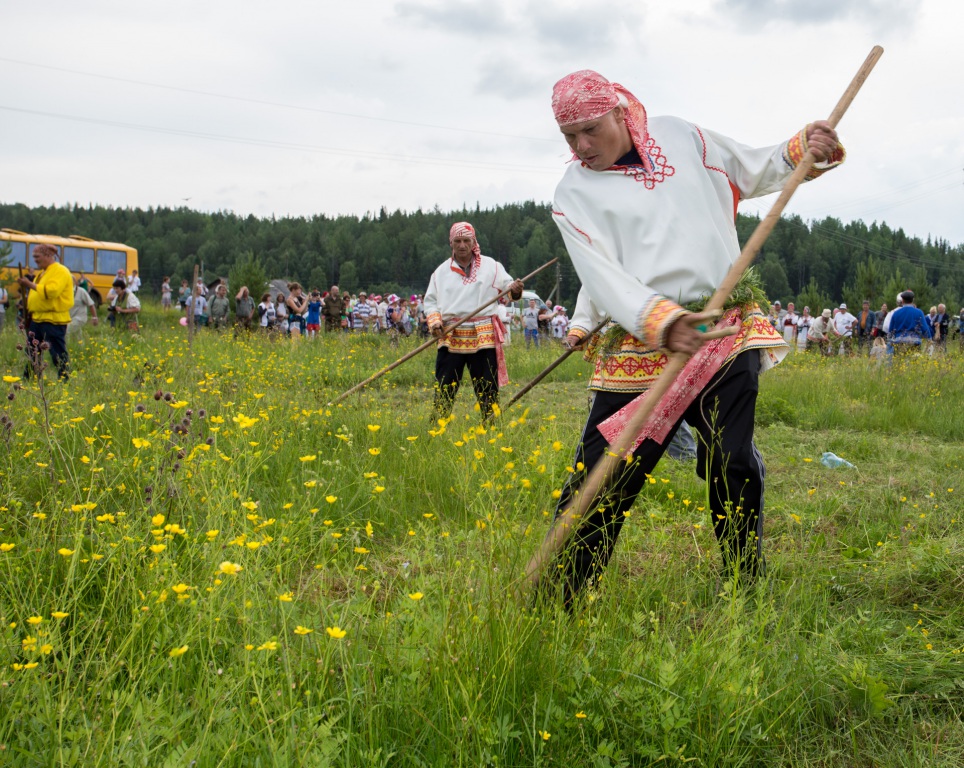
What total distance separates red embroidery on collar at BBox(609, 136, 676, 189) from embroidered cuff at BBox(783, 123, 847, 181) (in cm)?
47

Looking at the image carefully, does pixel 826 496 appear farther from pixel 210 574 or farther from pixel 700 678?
pixel 210 574

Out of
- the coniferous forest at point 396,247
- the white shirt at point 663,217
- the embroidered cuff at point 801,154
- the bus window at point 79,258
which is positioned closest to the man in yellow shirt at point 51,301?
the white shirt at point 663,217

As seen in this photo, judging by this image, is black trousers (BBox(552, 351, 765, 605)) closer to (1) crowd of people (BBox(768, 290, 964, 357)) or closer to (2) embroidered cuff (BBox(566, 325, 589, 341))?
(2) embroidered cuff (BBox(566, 325, 589, 341))

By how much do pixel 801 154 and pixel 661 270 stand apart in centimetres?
71

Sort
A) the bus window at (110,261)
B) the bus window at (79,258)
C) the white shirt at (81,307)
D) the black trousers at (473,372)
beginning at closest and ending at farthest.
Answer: the black trousers at (473,372) → the white shirt at (81,307) → the bus window at (79,258) → the bus window at (110,261)

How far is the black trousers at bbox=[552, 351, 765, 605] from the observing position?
291cm

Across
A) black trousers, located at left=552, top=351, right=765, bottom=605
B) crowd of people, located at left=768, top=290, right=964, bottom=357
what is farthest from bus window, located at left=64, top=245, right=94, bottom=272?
black trousers, located at left=552, top=351, right=765, bottom=605

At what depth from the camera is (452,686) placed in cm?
196

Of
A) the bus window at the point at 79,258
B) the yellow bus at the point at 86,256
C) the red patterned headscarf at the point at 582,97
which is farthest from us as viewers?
the bus window at the point at 79,258

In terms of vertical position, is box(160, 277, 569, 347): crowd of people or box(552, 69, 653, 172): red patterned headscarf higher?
box(552, 69, 653, 172): red patterned headscarf

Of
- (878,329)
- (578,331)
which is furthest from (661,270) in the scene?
(878,329)

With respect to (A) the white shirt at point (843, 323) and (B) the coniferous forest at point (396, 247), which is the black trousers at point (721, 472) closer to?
(A) the white shirt at point (843, 323)

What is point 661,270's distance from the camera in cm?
291

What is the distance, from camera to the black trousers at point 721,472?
2.91 meters
